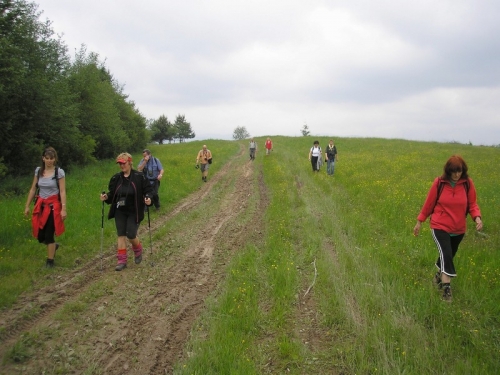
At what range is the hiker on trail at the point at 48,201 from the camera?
20.9 feet

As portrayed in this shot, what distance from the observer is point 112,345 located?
4.23 metres

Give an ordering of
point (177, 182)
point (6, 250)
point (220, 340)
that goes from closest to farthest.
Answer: point (220, 340)
point (6, 250)
point (177, 182)

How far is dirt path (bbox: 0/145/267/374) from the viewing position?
396 centimetres

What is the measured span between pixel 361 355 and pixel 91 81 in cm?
2716

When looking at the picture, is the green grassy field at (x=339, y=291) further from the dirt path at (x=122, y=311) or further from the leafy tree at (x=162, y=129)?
the leafy tree at (x=162, y=129)

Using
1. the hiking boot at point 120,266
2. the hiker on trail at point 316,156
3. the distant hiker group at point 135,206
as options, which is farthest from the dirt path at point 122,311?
the hiker on trail at point 316,156

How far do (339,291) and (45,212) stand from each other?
5.34 metres

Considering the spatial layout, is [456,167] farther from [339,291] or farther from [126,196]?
[126,196]

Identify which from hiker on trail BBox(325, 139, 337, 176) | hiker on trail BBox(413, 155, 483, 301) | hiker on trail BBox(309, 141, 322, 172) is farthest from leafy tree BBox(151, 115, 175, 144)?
hiker on trail BBox(413, 155, 483, 301)

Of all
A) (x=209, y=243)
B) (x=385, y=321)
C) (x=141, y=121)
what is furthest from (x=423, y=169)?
(x=141, y=121)

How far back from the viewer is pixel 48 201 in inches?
251

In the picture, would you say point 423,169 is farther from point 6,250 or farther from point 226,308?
point 6,250

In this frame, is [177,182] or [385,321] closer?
[385,321]

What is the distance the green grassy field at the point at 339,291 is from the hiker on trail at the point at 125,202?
1.18 m
